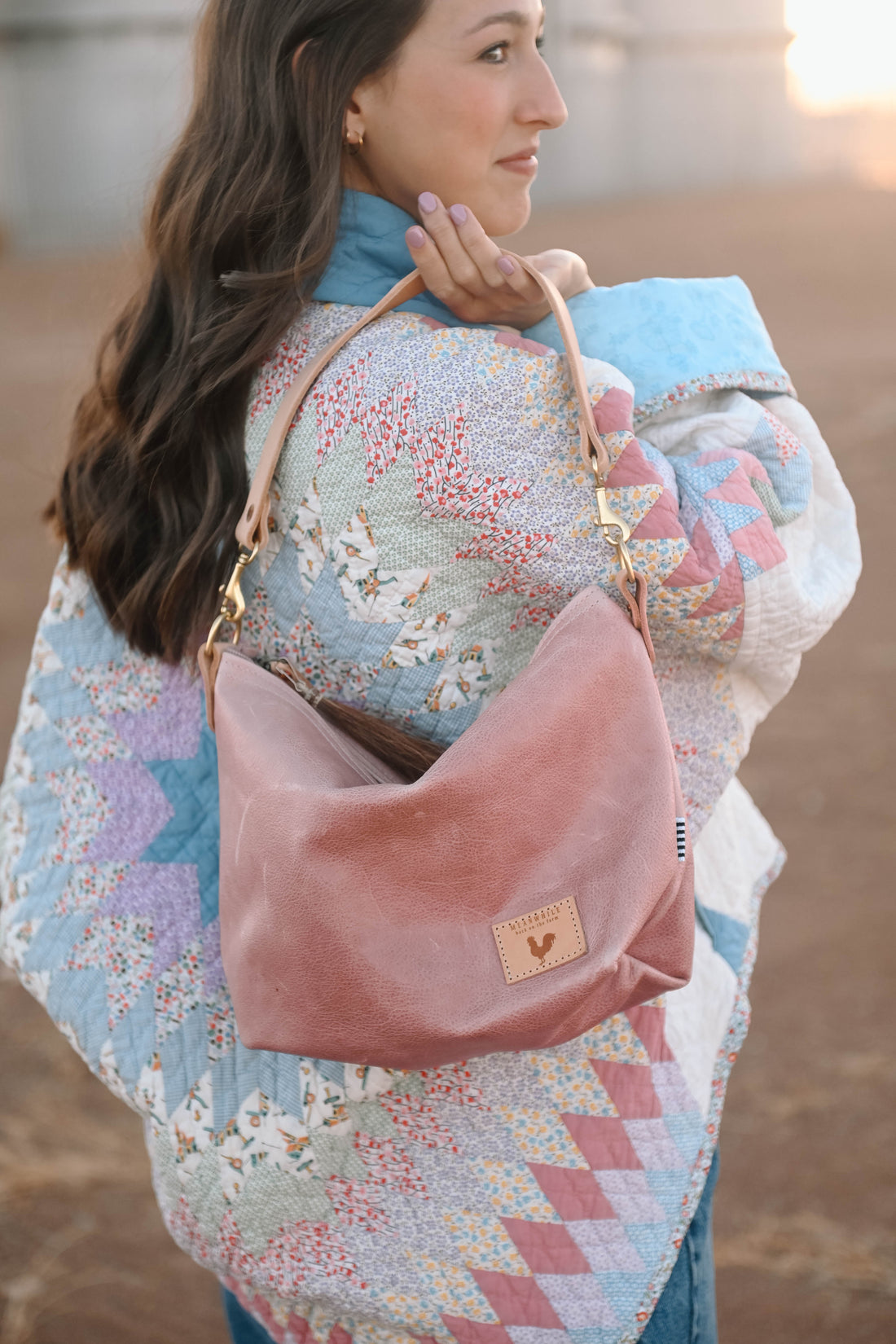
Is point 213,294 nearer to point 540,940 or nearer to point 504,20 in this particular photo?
point 504,20

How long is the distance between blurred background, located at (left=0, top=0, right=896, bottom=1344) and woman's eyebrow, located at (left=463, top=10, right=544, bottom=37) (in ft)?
1.25

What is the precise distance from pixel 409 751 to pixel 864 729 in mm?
4363

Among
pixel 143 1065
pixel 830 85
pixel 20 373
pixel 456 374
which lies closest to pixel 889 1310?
pixel 143 1065

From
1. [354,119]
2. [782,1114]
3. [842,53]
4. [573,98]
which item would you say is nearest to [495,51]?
[354,119]

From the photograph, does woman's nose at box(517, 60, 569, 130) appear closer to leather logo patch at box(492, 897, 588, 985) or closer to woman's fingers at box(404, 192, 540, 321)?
woman's fingers at box(404, 192, 540, 321)

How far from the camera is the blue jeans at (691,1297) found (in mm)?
1322

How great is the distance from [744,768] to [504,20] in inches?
161

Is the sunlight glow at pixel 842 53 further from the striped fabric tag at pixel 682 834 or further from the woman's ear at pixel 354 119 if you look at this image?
the striped fabric tag at pixel 682 834

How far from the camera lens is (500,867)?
1.08 metres

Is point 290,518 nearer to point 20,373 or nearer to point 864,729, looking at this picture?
point 864,729

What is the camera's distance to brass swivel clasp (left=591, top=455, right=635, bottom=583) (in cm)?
111

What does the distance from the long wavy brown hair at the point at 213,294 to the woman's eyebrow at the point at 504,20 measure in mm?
56

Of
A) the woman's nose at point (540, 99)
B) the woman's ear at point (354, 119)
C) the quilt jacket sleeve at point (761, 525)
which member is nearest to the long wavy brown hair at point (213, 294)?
the woman's ear at point (354, 119)

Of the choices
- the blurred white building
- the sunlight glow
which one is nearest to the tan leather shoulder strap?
the blurred white building
